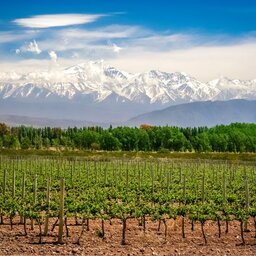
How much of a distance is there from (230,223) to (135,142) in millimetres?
101815

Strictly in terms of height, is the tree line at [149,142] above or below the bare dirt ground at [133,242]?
above

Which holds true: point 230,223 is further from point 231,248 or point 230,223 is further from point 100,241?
point 100,241

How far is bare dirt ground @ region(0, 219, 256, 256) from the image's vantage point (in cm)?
1853

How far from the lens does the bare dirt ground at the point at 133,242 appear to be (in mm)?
18531

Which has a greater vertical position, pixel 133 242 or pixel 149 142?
pixel 149 142

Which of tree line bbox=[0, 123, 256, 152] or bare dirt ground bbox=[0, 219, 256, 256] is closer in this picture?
bare dirt ground bbox=[0, 219, 256, 256]

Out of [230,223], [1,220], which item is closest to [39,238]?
[1,220]

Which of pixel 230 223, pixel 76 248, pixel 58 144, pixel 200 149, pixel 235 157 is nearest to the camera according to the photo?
pixel 76 248

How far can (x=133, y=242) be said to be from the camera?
20281mm

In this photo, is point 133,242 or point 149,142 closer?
point 133,242

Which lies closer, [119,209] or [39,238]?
[39,238]

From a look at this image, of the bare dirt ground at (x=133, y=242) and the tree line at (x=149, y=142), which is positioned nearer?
the bare dirt ground at (x=133, y=242)

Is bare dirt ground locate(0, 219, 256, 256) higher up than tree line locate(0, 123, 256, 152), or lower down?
lower down

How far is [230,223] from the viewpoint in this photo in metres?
25.0
